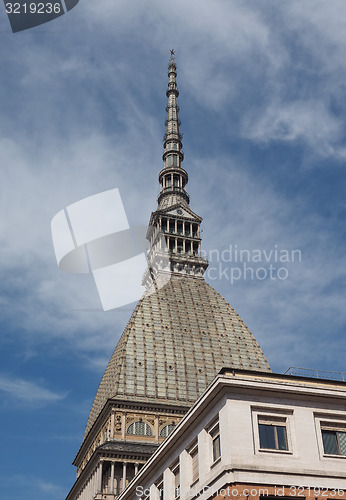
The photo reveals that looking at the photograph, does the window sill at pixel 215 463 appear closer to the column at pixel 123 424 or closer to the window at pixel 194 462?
the window at pixel 194 462

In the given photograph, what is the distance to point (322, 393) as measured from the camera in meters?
34.4

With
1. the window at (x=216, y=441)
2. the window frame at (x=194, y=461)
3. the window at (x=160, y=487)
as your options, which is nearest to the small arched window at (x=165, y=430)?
the window at (x=160, y=487)

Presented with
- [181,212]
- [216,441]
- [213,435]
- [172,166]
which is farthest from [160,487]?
[172,166]

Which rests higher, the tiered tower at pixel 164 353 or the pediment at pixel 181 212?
the pediment at pixel 181 212

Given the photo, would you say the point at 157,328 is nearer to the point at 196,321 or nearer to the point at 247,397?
the point at 196,321

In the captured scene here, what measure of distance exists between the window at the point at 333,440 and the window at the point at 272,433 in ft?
7.79

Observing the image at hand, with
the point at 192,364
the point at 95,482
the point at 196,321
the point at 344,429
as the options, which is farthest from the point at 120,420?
the point at 344,429

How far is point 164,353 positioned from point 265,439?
78814mm

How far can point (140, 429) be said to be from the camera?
9050 cm

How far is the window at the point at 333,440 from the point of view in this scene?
110 ft

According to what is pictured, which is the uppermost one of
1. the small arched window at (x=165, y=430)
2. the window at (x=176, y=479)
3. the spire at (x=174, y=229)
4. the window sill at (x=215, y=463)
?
the spire at (x=174, y=229)

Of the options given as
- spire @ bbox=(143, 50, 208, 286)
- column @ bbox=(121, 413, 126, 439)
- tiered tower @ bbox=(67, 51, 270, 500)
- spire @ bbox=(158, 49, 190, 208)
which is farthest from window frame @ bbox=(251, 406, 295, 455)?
spire @ bbox=(158, 49, 190, 208)

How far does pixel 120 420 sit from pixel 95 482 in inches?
369

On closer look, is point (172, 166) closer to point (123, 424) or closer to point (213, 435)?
point (123, 424)
